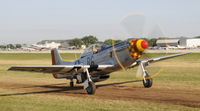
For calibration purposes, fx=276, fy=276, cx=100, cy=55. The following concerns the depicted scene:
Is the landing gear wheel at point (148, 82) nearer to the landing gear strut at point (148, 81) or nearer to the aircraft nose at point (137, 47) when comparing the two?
the landing gear strut at point (148, 81)

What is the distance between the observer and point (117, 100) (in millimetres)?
12547

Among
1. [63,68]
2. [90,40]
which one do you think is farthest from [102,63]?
[90,40]

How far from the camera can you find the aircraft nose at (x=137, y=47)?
13.4 meters

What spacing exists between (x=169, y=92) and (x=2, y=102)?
8.35 meters

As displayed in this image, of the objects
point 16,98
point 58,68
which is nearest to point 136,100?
point 58,68

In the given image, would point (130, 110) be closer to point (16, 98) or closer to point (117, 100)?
point (117, 100)

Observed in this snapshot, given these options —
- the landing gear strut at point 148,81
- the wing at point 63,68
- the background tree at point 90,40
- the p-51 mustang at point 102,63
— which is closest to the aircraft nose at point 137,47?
the p-51 mustang at point 102,63

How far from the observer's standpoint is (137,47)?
13.6 m

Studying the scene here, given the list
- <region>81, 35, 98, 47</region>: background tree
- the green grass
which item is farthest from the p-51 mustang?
<region>81, 35, 98, 47</region>: background tree

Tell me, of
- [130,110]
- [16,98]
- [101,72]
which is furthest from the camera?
[101,72]

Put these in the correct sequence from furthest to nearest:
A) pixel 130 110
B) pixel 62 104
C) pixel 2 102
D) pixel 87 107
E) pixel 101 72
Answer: pixel 101 72 < pixel 2 102 < pixel 62 104 < pixel 87 107 < pixel 130 110

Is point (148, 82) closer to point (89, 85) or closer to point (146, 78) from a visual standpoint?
point (146, 78)

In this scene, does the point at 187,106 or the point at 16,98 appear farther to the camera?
the point at 16,98

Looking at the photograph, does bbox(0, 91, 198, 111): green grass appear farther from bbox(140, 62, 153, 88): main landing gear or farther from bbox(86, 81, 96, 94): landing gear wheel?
bbox(140, 62, 153, 88): main landing gear
